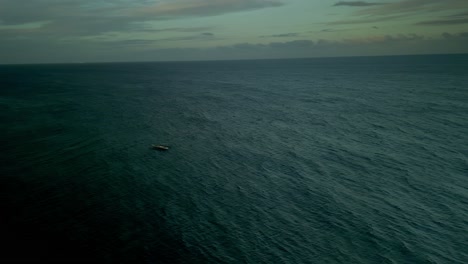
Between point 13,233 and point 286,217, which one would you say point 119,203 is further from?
point 286,217

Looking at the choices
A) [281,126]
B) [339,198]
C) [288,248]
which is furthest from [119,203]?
[281,126]

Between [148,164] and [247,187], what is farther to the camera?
[148,164]

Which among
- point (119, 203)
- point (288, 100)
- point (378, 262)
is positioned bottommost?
point (378, 262)

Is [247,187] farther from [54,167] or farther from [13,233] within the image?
[54,167]

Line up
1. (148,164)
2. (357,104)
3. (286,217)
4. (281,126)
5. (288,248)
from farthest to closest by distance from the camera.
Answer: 1. (357,104)
2. (281,126)
3. (148,164)
4. (286,217)
5. (288,248)

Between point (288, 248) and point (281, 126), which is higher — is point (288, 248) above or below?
below

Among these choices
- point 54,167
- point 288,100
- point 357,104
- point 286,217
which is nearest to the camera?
point 286,217
